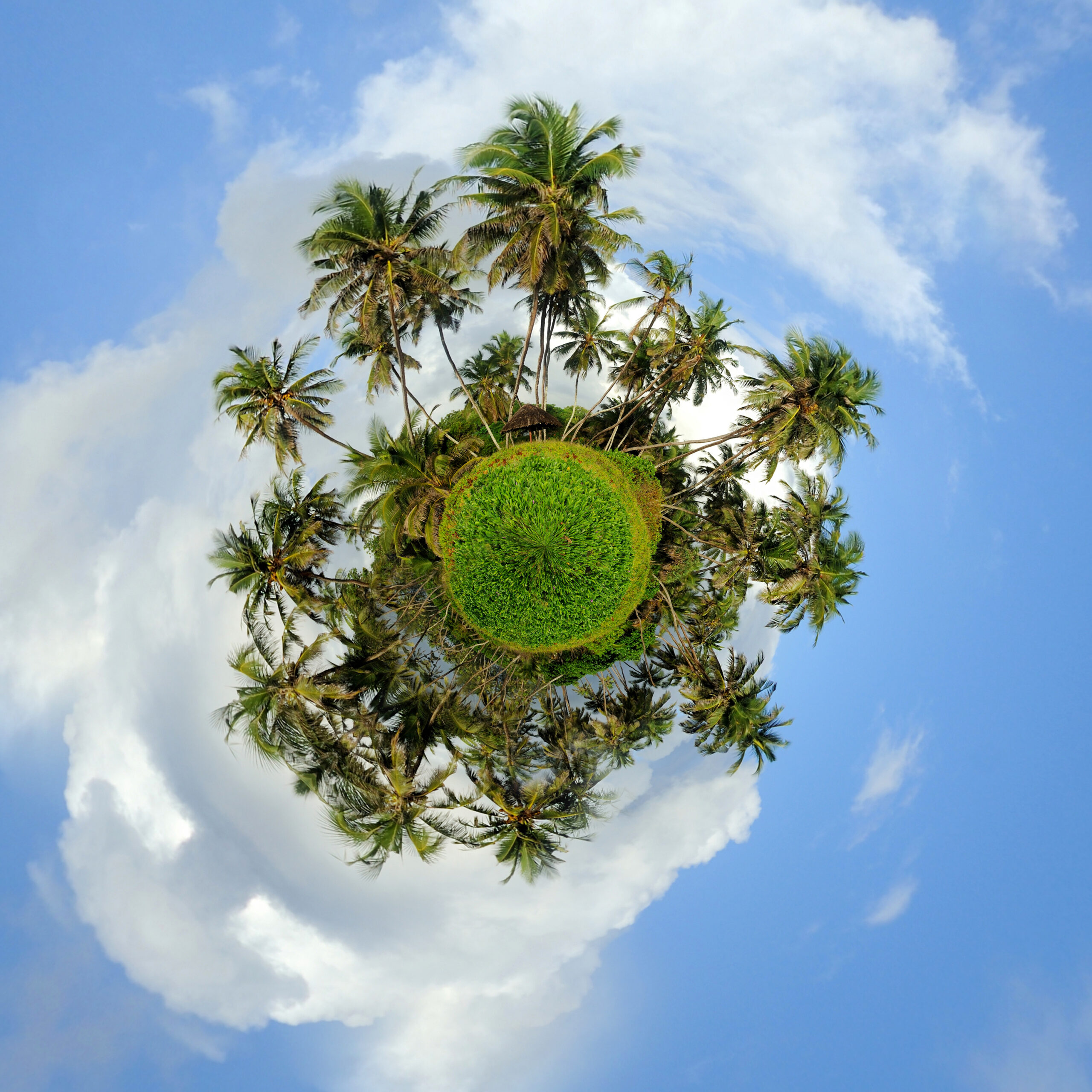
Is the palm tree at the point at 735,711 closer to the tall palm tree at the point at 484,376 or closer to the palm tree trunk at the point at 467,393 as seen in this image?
the palm tree trunk at the point at 467,393

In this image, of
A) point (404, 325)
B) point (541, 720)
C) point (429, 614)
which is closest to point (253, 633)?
point (429, 614)

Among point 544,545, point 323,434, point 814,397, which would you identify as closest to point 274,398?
point 323,434

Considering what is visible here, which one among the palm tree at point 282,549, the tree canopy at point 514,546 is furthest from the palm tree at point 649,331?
the palm tree at point 282,549

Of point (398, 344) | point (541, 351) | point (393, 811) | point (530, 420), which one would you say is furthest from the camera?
point (541, 351)

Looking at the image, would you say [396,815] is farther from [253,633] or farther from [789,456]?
[789,456]

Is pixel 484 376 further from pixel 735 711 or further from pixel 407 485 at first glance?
pixel 735 711

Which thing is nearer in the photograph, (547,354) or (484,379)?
(547,354)
